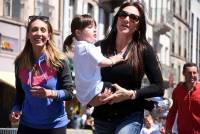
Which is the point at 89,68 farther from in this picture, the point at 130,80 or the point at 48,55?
the point at 48,55

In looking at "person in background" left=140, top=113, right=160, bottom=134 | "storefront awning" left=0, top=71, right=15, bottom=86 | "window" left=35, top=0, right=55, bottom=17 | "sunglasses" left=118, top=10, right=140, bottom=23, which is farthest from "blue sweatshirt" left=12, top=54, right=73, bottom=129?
"window" left=35, top=0, right=55, bottom=17

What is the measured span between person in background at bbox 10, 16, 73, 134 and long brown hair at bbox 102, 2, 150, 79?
51 centimetres

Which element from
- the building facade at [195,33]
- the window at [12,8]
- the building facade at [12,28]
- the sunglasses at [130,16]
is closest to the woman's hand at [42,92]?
the sunglasses at [130,16]

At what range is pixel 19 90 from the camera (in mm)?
6234

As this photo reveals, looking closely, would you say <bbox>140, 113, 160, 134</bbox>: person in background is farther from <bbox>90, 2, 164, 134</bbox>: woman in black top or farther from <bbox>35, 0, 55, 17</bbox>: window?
<bbox>35, 0, 55, 17</bbox>: window

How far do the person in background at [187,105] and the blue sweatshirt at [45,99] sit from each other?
290cm

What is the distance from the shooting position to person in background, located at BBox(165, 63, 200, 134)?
28.0 feet

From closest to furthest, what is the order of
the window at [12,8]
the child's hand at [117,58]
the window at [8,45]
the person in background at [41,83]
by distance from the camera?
the child's hand at [117,58]
the person in background at [41,83]
the window at [8,45]
the window at [12,8]

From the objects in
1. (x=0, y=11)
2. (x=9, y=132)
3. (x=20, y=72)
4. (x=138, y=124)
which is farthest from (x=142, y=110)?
(x=0, y=11)

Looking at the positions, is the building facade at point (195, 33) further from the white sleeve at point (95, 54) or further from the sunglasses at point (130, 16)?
the white sleeve at point (95, 54)

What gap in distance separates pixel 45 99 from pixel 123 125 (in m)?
0.80

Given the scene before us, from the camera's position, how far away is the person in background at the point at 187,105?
855 cm

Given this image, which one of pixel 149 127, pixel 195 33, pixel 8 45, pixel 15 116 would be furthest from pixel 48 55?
pixel 195 33

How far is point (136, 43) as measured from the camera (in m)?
5.71
